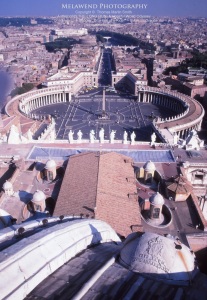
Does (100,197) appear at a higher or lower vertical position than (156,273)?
lower

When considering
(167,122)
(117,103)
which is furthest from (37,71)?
(167,122)

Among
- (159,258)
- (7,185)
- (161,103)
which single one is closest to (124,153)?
(7,185)

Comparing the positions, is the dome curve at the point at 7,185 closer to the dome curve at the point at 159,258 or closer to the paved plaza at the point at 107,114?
the dome curve at the point at 159,258

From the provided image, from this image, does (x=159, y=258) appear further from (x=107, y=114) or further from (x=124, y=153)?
(x=107, y=114)

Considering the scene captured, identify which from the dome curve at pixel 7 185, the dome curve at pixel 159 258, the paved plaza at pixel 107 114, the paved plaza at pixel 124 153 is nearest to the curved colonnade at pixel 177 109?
the paved plaza at pixel 107 114

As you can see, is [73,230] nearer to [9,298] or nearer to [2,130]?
[9,298]

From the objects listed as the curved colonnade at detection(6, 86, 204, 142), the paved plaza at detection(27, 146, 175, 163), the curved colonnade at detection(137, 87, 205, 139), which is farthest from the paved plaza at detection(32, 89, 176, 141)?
the paved plaza at detection(27, 146, 175, 163)

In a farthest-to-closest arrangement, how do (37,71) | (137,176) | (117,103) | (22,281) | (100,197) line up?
(37,71) < (117,103) < (137,176) < (100,197) < (22,281)
